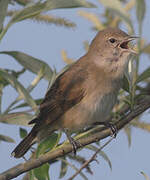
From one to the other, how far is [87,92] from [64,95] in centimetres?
19

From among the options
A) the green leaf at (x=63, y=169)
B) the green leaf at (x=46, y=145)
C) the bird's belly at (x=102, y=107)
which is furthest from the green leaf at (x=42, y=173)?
the bird's belly at (x=102, y=107)

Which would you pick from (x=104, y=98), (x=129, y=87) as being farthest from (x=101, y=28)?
(x=129, y=87)

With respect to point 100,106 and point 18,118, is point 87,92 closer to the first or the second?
point 100,106

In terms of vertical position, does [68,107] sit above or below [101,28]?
below

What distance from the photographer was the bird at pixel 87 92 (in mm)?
2811

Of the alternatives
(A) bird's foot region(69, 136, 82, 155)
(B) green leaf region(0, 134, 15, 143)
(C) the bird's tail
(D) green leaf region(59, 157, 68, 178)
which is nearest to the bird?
(C) the bird's tail

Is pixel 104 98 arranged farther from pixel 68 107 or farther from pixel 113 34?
pixel 113 34

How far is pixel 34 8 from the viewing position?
181cm

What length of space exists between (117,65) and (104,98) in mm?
334

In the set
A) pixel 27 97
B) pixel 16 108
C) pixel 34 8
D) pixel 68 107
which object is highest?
pixel 34 8

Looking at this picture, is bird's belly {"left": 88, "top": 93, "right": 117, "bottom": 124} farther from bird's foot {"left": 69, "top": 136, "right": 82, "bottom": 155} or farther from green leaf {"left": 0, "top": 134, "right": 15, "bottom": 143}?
green leaf {"left": 0, "top": 134, "right": 15, "bottom": 143}

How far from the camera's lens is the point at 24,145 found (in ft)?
8.48

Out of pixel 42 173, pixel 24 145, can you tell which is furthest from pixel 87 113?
pixel 42 173

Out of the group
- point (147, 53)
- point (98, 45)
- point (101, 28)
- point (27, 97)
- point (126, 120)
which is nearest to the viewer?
point (126, 120)
